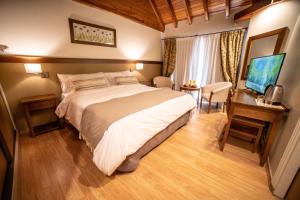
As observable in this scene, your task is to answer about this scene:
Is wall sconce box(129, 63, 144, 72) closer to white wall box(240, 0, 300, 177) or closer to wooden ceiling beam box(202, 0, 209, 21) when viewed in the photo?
wooden ceiling beam box(202, 0, 209, 21)

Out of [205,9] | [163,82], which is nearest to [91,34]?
[163,82]

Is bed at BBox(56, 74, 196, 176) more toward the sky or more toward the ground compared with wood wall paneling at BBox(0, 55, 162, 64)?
more toward the ground

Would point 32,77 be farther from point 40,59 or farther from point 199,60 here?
point 199,60

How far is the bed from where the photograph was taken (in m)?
1.33

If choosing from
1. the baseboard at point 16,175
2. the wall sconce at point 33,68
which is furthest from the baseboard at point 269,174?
the wall sconce at point 33,68

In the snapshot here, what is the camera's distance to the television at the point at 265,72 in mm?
1634

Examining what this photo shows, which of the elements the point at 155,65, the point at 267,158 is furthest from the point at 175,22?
the point at 267,158

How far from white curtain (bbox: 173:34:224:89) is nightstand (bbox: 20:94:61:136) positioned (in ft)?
12.8

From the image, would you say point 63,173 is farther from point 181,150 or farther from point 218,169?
point 218,169

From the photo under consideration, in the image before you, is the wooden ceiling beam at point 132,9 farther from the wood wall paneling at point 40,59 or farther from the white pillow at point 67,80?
the white pillow at point 67,80

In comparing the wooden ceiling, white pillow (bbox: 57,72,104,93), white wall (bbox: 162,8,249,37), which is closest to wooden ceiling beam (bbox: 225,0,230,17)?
the wooden ceiling

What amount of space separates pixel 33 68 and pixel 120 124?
193cm

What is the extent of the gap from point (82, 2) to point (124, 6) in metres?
1.16

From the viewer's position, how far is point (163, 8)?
407 cm
